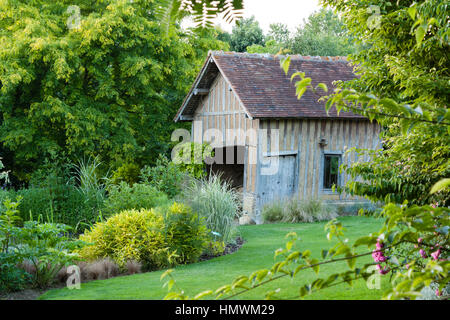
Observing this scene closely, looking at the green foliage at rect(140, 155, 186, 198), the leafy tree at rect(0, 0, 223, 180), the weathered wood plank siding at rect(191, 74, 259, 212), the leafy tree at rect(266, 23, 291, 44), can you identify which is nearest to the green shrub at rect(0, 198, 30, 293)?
the green foliage at rect(140, 155, 186, 198)

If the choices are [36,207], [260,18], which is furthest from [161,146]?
[260,18]

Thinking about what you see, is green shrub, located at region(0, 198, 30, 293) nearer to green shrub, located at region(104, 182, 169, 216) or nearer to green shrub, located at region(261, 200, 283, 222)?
green shrub, located at region(104, 182, 169, 216)

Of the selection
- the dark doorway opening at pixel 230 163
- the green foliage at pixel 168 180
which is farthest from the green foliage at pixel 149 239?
the dark doorway opening at pixel 230 163

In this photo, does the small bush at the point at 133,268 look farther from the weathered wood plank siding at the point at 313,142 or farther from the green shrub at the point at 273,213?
the weathered wood plank siding at the point at 313,142

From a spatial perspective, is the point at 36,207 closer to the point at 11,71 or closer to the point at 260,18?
the point at 11,71

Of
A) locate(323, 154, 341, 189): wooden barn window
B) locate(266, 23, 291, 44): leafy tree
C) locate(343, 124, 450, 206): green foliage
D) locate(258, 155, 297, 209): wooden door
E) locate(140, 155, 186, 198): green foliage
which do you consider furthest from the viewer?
locate(266, 23, 291, 44): leafy tree

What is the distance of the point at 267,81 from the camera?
16172mm

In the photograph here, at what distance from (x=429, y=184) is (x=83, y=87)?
48.7ft

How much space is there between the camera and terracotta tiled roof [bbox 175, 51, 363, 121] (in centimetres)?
1518

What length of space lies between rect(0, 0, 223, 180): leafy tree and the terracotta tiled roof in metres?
0.97

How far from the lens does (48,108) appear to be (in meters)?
16.3

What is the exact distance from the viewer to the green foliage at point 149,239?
840cm

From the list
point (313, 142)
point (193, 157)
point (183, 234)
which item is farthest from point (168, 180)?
point (313, 142)

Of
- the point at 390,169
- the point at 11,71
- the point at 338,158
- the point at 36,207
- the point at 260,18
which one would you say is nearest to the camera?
the point at 260,18
